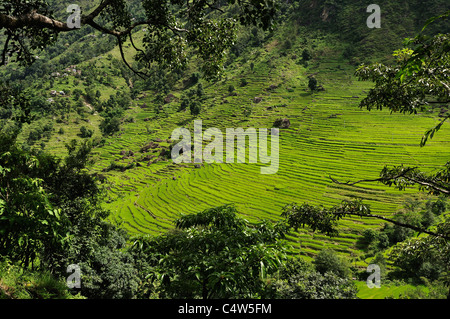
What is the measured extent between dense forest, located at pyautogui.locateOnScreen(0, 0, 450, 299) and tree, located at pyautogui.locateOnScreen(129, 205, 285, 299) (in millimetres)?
42

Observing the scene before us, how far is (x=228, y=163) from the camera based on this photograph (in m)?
83.7

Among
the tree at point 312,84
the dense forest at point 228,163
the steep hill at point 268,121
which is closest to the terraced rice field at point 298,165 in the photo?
the steep hill at point 268,121

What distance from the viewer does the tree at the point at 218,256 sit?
146 inches

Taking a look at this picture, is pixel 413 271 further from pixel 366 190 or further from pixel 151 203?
pixel 151 203

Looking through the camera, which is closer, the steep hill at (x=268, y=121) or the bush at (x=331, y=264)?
the bush at (x=331, y=264)

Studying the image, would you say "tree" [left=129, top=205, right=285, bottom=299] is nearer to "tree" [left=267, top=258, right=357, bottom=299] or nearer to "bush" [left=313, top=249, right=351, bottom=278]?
"tree" [left=267, top=258, right=357, bottom=299]

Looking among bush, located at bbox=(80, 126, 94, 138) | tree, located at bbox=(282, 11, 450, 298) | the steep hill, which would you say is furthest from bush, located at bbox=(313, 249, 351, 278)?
bush, located at bbox=(80, 126, 94, 138)

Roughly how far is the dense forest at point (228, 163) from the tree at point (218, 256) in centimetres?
4

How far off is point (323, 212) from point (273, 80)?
133241 millimetres

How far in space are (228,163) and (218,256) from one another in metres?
79.4

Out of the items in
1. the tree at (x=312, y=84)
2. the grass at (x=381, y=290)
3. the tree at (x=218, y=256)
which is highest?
the tree at (x=312, y=84)

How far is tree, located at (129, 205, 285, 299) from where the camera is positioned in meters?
3.71

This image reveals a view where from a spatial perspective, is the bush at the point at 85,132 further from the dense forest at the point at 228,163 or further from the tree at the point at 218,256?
the tree at the point at 218,256
